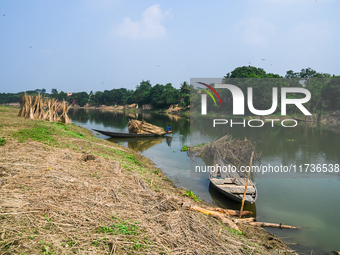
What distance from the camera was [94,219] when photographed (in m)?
5.22

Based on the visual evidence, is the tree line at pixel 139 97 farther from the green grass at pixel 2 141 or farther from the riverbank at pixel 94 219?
the riverbank at pixel 94 219

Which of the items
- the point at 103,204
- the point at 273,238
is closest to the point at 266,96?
the point at 273,238

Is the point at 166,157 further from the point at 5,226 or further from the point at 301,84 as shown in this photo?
the point at 301,84

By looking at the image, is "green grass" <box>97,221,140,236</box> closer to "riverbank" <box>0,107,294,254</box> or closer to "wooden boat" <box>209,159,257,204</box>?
"riverbank" <box>0,107,294,254</box>

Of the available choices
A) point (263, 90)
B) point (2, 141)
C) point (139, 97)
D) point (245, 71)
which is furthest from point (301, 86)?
point (139, 97)

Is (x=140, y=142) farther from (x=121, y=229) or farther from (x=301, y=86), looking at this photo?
Result: (x=301, y=86)

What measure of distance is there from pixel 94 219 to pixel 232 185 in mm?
7156

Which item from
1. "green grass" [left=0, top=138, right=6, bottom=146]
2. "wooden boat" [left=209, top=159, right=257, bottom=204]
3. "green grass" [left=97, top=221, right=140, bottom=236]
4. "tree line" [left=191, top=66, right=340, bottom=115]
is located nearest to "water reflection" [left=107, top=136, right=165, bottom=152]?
"wooden boat" [left=209, top=159, right=257, bottom=204]

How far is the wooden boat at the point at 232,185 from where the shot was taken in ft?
31.5

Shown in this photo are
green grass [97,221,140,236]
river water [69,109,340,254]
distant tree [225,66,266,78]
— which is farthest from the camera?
distant tree [225,66,266,78]

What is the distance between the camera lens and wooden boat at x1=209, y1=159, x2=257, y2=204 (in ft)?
31.5

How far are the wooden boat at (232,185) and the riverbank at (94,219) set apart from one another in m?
1.83

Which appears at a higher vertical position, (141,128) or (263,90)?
(263,90)

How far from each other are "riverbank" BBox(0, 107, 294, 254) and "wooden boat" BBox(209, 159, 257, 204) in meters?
1.83
